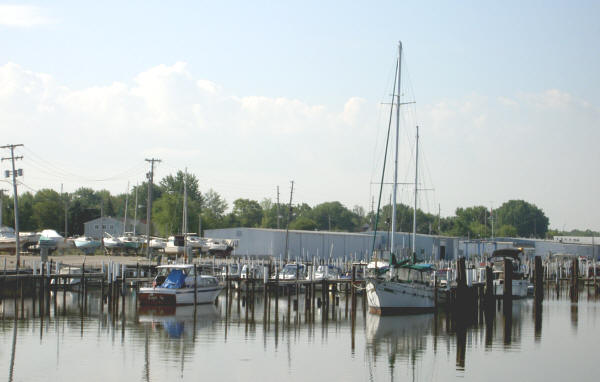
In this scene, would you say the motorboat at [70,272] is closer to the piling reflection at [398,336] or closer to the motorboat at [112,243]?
the motorboat at [112,243]

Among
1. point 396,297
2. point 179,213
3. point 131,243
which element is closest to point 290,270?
point 396,297

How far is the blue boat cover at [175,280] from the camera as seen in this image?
53750 mm

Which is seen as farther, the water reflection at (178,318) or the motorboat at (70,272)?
the motorboat at (70,272)

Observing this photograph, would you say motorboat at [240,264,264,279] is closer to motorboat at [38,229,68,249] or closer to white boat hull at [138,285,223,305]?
white boat hull at [138,285,223,305]

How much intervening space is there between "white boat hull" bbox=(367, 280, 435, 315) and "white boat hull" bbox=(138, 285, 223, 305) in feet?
37.9

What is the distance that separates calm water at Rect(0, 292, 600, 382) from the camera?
31.8m

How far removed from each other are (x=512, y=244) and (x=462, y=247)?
12204mm

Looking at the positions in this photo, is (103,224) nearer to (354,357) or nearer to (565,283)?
(565,283)

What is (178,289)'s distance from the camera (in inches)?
2105

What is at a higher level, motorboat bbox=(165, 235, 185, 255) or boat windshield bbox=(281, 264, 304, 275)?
motorboat bbox=(165, 235, 185, 255)

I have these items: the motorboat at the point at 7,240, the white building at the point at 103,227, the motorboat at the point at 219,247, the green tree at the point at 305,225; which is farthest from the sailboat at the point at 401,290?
the green tree at the point at 305,225

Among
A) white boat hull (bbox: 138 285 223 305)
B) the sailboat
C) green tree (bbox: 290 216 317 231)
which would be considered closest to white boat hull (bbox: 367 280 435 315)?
the sailboat

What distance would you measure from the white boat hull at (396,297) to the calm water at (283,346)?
3.09 feet

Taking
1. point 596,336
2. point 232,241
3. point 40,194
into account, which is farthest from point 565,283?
point 40,194
